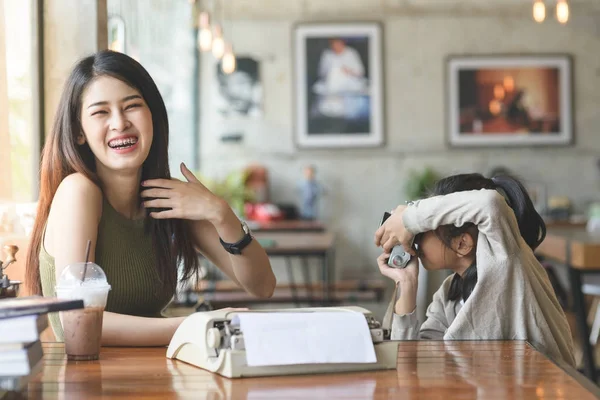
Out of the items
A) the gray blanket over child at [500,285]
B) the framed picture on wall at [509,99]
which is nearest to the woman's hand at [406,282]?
the gray blanket over child at [500,285]

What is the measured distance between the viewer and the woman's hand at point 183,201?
2141 millimetres

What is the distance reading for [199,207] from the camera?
2150mm

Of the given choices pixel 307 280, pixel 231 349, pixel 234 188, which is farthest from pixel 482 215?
pixel 234 188

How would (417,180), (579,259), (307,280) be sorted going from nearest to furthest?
(579,259) < (307,280) < (417,180)

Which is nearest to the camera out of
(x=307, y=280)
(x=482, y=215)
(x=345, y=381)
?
(x=345, y=381)

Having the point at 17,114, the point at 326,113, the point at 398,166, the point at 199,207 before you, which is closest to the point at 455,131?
the point at 398,166

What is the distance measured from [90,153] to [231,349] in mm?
878

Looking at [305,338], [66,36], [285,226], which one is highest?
[66,36]

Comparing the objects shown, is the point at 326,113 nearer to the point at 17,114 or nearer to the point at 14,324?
the point at 17,114

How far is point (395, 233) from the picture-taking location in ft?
6.82

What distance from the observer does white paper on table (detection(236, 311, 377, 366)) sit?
149cm

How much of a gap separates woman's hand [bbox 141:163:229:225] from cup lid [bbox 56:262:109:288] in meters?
0.48

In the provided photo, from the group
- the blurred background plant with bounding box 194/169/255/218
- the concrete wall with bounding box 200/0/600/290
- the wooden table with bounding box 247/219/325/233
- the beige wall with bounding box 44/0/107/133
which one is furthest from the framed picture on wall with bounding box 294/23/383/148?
the beige wall with bounding box 44/0/107/133

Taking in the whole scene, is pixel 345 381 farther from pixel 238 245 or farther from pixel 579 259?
pixel 579 259
